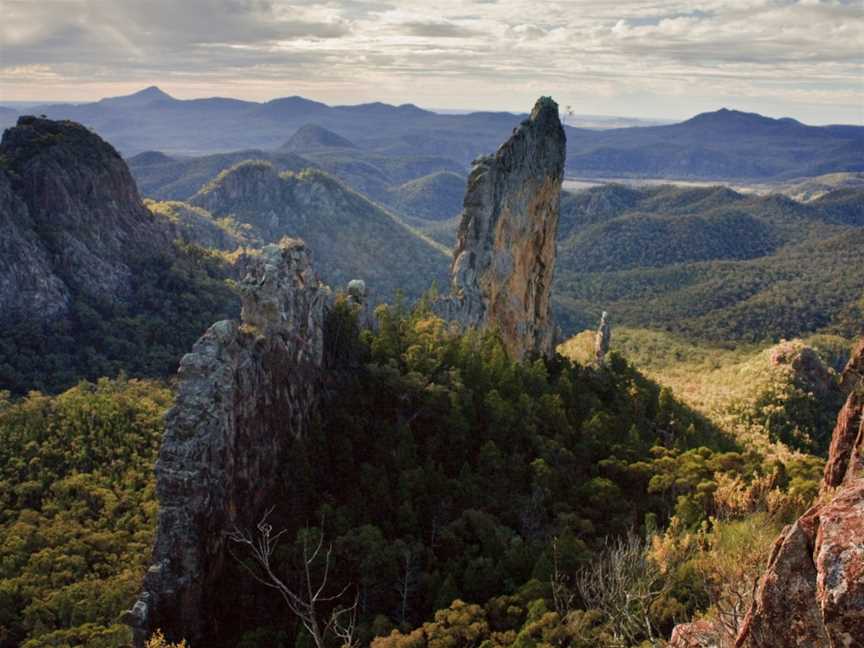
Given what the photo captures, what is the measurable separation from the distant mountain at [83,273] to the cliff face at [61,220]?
16 centimetres

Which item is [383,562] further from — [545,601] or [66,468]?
[66,468]

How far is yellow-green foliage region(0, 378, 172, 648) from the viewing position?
35656 millimetres

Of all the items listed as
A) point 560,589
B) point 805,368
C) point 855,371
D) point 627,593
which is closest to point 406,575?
point 560,589

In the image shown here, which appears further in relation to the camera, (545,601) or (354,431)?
(354,431)

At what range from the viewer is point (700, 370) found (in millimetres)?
113688

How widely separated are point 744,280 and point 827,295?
18817 millimetres

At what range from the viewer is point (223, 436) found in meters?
32.6

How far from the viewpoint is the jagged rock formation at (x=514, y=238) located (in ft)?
218

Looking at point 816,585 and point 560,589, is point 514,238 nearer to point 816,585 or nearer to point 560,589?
point 560,589

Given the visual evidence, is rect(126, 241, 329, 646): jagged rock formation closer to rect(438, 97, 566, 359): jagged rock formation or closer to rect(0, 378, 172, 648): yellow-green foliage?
rect(0, 378, 172, 648): yellow-green foliage

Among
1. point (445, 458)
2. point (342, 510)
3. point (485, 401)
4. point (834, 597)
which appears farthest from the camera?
point (485, 401)

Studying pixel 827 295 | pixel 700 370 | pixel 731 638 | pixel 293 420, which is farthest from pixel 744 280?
pixel 731 638

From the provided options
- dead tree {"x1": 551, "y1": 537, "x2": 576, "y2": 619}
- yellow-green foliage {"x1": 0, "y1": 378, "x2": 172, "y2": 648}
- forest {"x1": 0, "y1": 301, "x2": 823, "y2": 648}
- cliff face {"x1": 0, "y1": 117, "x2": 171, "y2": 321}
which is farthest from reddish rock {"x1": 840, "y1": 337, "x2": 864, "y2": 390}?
cliff face {"x1": 0, "y1": 117, "x2": 171, "y2": 321}

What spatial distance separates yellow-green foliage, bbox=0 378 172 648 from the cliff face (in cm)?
3337
